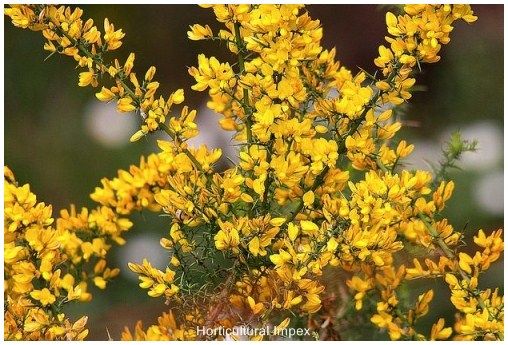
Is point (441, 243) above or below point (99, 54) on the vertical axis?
below

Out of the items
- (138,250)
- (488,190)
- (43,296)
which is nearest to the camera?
(43,296)

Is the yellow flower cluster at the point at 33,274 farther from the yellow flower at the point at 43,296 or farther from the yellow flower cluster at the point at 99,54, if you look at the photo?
the yellow flower cluster at the point at 99,54

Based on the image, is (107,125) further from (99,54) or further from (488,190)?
(99,54)

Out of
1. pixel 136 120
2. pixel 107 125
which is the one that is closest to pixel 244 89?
pixel 136 120

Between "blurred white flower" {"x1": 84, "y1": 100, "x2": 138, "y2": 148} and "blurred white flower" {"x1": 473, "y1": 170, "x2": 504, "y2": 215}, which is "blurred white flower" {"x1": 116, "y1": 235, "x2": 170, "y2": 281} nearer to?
"blurred white flower" {"x1": 84, "y1": 100, "x2": 138, "y2": 148}

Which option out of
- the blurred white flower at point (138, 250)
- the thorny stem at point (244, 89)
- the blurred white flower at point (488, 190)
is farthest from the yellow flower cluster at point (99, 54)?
the blurred white flower at point (488, 190)

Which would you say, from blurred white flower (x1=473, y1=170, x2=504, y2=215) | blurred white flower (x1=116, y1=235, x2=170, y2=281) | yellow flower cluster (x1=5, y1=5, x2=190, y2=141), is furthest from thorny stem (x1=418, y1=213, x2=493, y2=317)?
blurred white flower (x1=473, y1=170, x2=504, y2=215)

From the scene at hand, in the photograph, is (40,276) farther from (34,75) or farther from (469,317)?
(34,75)

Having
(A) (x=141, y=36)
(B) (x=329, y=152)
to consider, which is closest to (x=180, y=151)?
(B) (x=329, y=152)
